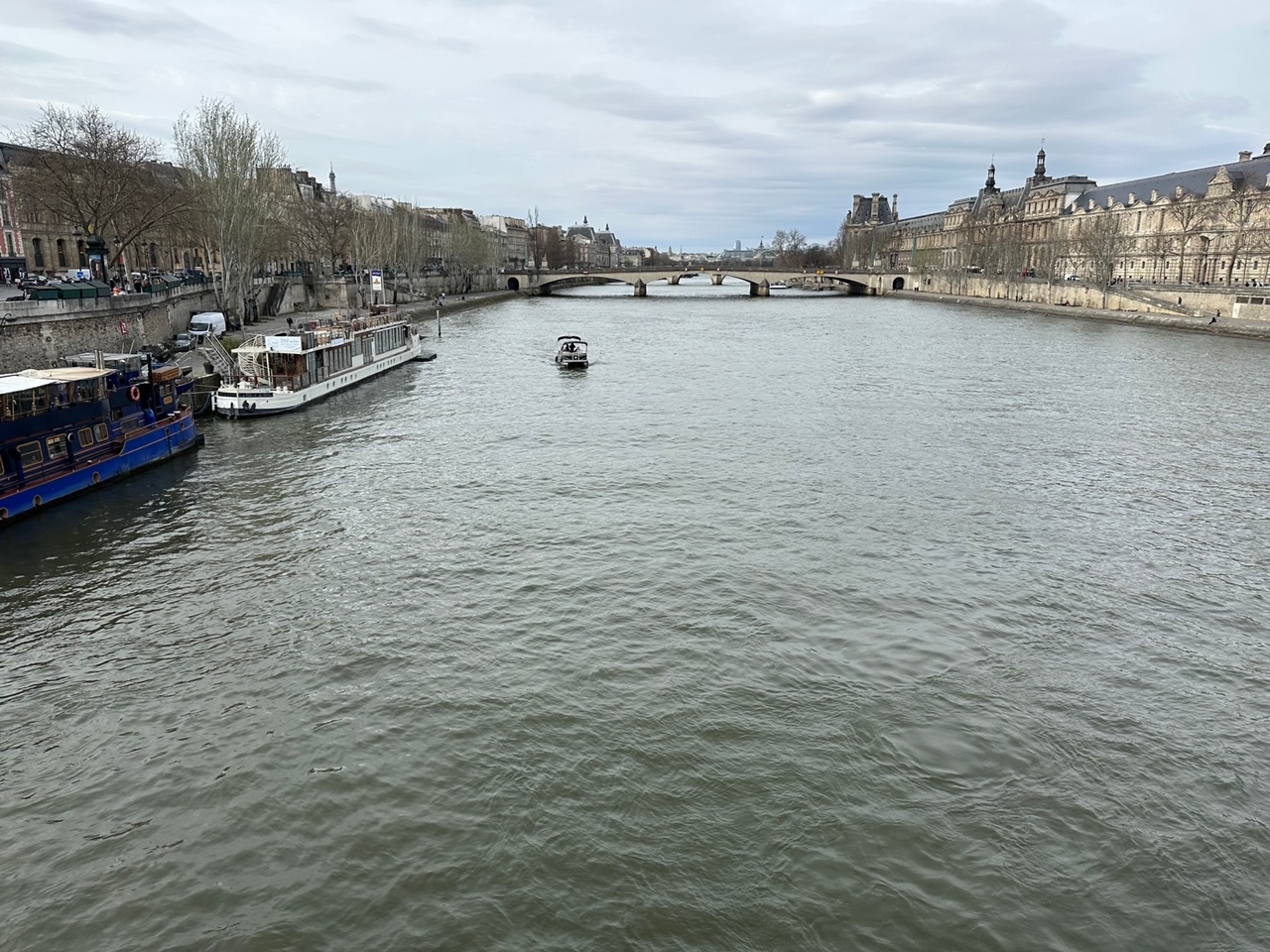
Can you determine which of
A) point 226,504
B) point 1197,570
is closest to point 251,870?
point 226,504

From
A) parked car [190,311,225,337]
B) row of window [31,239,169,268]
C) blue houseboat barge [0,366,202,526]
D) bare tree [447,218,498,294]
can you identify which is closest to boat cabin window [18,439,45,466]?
blue houseboat barge [0,366,202,526]

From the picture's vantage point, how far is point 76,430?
25422mm

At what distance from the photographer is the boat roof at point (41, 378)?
77.6 feet

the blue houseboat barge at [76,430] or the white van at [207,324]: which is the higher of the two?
the white van at [207,324]

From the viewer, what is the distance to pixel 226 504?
80.7 feet

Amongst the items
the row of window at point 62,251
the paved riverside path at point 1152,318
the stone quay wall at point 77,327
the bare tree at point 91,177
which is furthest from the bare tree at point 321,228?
the paved riverside path at point 1152,318

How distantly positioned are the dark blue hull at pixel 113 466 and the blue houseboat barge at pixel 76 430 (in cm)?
3

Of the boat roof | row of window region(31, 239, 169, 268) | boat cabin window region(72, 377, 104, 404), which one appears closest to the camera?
the boat roof

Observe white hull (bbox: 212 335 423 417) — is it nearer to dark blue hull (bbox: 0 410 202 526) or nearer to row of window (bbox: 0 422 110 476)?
dark blue hull (bbox: 0 410 202 526)

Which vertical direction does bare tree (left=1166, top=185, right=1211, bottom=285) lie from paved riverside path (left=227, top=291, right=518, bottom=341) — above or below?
above

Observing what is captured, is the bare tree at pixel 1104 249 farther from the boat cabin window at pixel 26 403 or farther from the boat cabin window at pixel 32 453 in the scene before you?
the boat cabin window at pixel 32 453

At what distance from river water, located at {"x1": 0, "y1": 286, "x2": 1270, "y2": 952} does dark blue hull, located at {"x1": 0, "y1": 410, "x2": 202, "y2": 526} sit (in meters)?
0.68

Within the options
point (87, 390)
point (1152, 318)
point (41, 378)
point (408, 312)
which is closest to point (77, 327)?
point (87, 390)

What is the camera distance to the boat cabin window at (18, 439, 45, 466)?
2319cm
